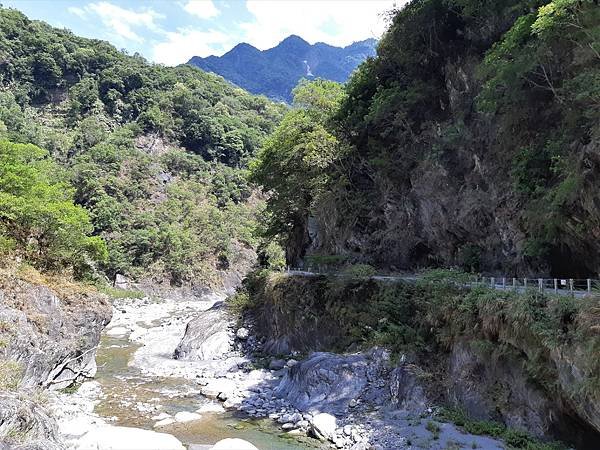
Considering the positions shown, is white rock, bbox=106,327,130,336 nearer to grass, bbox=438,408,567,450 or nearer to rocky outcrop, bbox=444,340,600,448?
rocky outcrop, bbox=444,340,600,448

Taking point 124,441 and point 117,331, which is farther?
point 117,331

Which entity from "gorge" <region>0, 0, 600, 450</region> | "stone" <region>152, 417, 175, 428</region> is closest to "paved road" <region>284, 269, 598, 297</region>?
"gorge" <region>0, 0, 600, 450</region>

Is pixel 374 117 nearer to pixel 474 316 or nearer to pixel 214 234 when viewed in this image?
pixel 474 316

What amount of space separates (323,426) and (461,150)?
14046mm

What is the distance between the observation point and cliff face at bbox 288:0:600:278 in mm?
14453

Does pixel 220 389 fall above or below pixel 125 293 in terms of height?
above

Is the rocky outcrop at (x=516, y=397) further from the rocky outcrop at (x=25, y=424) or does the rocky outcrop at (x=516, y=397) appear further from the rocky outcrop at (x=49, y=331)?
the rocky outcrop at (x=49, y=331)

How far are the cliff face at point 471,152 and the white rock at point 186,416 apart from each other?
13336 millimetres

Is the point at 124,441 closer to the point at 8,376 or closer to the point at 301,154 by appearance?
the point at 8,376

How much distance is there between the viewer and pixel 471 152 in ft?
68.9

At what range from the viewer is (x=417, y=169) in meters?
24.2

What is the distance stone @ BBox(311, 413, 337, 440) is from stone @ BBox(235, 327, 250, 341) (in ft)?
43.7

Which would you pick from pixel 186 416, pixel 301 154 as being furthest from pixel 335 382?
pixel 301 154

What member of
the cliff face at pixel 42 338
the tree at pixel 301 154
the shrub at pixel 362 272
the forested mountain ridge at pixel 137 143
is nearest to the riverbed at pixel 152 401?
the cliff face at pixel 42 338
